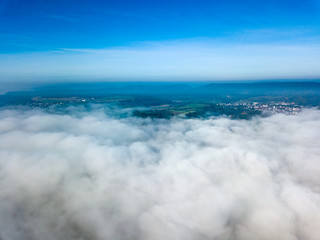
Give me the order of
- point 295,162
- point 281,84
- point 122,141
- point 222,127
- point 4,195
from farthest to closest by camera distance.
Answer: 1. point 281,84
2. point 222,127
3. point 122,141
4. point 295,162
5. point 4,195

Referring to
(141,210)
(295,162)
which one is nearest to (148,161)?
(141,210)

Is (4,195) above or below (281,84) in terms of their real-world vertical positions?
below

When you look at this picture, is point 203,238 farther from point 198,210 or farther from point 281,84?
point 281,84

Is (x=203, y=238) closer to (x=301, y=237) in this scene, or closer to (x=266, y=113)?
(x=301, y=237)

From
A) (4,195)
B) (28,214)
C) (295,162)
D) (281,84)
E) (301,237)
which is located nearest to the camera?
(301,237)

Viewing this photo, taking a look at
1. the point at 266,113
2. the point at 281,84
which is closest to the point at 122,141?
the point at 266,113

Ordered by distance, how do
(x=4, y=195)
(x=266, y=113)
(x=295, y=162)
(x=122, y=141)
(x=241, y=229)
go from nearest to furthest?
(x=241, y=229)
(x=4, y=195)
(x=295, y=162)
(x=122, y=141)
(x=266, y=113)

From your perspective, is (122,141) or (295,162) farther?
(122,141)

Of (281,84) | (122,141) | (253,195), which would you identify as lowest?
(253,195)

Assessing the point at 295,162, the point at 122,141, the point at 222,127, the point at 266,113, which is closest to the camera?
the point at 295,162
